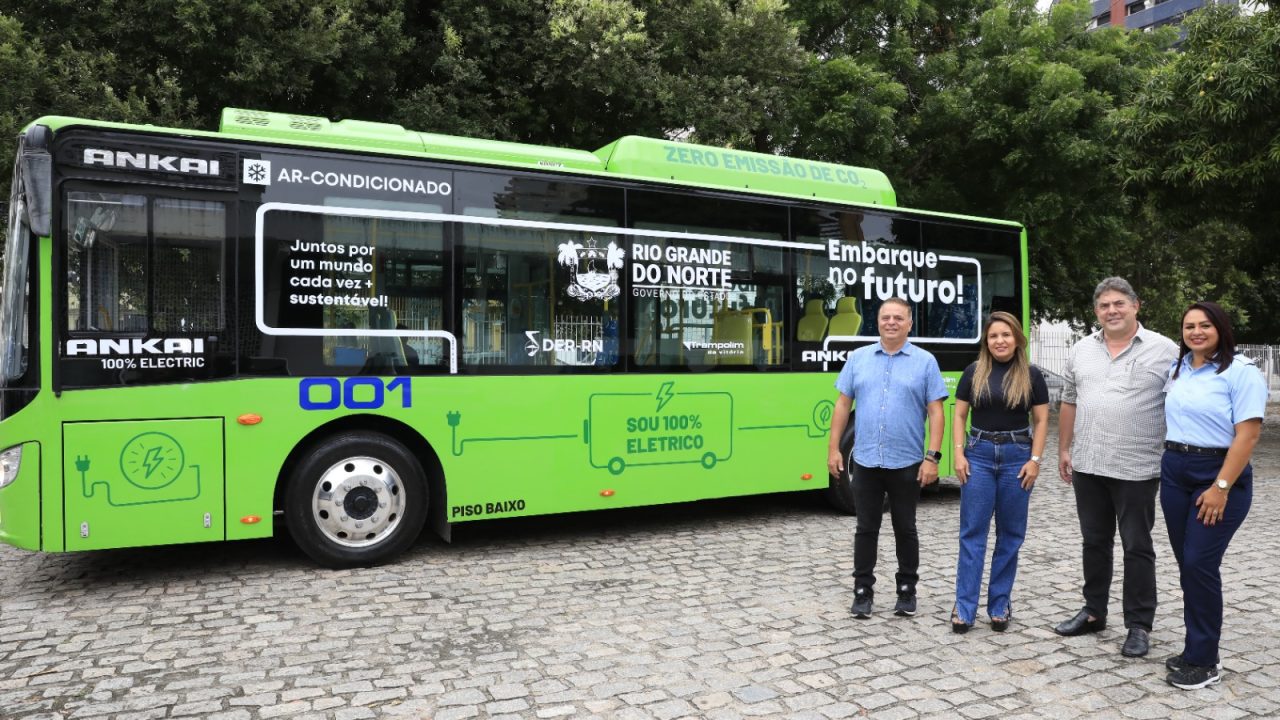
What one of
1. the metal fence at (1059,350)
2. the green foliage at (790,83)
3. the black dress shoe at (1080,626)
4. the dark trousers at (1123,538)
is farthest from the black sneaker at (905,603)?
the metal fence at (1059,350)

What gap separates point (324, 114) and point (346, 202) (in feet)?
22.2

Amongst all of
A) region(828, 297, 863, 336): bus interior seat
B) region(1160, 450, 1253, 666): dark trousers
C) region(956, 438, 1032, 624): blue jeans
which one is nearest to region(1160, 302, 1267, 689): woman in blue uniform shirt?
region(1160, 450, 1253, 666): dark trousers

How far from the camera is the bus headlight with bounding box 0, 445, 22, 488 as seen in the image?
5.29 metres

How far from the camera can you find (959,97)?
15.1m

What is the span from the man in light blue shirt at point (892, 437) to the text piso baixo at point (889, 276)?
2999 mm

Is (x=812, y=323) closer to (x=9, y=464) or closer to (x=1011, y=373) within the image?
(x=1011, y=373)

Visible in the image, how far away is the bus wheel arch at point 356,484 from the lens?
19.6ft

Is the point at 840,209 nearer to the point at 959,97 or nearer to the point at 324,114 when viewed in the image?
the point at 324,114

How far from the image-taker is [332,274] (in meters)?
5.98

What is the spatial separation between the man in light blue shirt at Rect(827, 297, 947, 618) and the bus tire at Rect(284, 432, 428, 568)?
296cm

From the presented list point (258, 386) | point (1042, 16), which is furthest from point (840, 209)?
point (1042, 16)

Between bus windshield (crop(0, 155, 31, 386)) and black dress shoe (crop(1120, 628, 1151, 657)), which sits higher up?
bus windshield (crop(0, 155, 31, 386))

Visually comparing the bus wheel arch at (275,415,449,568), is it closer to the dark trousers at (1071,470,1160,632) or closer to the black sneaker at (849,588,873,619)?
the black sneaker at (849,588,873,619)

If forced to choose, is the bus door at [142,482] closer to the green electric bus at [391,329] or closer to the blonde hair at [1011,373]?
the green electric bus at [391,329]
